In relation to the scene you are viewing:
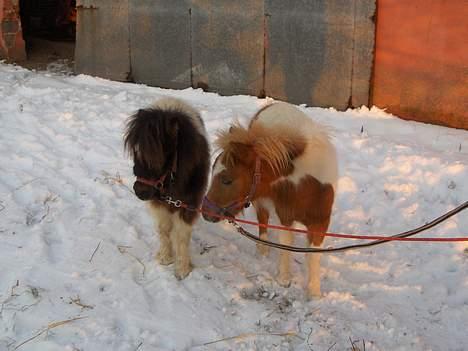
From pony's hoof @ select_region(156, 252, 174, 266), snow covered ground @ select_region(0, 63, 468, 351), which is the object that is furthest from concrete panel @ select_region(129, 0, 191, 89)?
pony's hoof @ select_region(156, 252, 174, 266)

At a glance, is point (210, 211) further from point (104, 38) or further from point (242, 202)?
point (104, 38)

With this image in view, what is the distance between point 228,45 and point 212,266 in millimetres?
4636

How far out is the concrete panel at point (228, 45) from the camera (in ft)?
25.7

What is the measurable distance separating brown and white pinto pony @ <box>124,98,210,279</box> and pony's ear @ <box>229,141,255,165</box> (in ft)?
1.81

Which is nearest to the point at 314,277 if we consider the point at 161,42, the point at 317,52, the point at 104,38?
the point at 317,52

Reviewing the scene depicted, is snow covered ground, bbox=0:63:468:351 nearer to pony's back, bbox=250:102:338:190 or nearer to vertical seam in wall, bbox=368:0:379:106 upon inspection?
vertical seam in wall, bbox=368:0:379:106

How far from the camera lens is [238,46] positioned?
Answer: 8.02m

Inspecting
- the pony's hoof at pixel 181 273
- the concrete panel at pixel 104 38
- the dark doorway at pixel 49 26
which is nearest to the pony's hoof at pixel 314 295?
the pony's hoof at pixel 181 273

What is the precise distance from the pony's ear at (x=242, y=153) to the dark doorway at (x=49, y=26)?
8.97 meters

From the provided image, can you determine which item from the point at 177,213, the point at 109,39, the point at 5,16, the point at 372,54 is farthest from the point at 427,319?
the point at 5,16

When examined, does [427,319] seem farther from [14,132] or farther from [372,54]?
[14,132]

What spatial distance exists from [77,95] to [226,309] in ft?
16.7

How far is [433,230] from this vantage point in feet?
15.7

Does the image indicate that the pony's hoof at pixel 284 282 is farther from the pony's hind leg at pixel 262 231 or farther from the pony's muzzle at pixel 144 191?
the pony's muzzle at pixel 144 191
